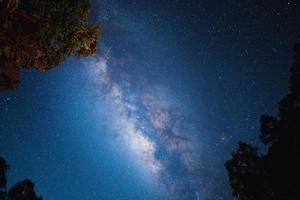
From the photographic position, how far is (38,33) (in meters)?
11.8

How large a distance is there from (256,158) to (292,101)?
10.4 feet

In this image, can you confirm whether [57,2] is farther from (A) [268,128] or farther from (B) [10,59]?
(A) [268,128]

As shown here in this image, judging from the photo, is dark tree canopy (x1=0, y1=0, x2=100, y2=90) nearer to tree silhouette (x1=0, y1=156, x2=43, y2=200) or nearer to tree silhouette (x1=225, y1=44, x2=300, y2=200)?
tree silhouette (x1=225, y1=44, x2=300, y2=200)

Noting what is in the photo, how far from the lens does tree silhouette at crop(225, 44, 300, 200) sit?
15.2 m

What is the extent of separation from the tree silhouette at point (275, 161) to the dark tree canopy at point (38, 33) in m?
8.91

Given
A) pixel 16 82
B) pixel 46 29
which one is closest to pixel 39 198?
pixel 16 82

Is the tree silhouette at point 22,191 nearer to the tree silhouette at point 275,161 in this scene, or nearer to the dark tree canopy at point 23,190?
the dark tree canopy at point 23,190

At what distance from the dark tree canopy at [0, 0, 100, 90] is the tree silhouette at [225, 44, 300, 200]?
351 inches

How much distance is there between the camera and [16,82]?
12.6m

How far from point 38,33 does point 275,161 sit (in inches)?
440

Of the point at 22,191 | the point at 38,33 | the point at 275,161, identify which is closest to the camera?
the point at 38,33

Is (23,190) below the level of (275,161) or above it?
above

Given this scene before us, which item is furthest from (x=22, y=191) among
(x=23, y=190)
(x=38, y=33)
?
(x=38, y=33)

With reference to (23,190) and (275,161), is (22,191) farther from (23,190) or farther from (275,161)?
(275,161)
